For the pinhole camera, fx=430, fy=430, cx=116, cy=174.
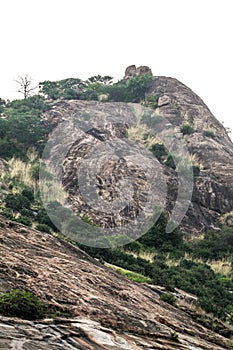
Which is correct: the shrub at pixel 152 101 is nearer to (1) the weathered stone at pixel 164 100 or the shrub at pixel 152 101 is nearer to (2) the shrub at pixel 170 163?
(1) the weathered stone at pixel 164 100

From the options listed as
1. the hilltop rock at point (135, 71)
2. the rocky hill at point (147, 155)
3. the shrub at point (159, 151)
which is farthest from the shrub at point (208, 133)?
the hilltop rock at point (135, 71)

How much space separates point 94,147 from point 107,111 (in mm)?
11105

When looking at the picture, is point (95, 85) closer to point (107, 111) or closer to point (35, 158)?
point (107, 111)

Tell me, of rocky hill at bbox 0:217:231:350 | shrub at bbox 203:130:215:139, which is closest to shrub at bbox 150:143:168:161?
shrub at bbox 203:130:215:139

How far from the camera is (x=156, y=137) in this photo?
1735 inches

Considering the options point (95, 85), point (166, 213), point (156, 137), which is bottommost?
point (166, 213)

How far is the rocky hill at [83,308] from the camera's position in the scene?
8.00m

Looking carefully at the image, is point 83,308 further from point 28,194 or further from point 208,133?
point 208,133

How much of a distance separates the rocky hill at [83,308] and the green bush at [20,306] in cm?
28

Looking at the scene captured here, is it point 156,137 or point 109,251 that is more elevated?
point 156,137

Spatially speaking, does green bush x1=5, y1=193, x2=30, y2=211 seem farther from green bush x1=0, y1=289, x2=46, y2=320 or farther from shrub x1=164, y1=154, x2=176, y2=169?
shrub x1=164, y1=154, x2=176, y2=169

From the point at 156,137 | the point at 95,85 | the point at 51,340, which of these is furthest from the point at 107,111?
the point at 51,340

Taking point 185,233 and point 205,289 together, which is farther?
point 185,233

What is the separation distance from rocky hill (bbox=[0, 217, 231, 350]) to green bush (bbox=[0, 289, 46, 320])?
284 mm
